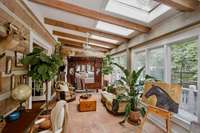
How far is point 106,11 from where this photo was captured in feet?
11.0

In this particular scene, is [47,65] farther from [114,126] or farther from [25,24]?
[114,126]

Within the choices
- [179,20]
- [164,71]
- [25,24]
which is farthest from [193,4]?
[25,24]

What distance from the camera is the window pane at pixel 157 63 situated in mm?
3922

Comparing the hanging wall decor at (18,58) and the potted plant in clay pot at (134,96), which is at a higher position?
the hanging wall decor at (18,58)

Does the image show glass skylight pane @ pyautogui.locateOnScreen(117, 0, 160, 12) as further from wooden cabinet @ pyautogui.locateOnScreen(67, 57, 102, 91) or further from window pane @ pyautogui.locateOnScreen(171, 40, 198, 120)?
wooden cabinet @ pyautogui.locateOnScreen(67, 57, 102, 91)

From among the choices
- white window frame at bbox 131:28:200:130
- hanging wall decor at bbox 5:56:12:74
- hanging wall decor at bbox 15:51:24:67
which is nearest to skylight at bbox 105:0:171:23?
white window frame at bbox 131:28:200:130

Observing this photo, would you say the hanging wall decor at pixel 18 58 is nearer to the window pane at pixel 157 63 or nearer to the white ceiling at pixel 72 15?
the white ceiling at pixel 72 15

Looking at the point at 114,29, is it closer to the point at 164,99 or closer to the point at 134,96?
the point at 134,96

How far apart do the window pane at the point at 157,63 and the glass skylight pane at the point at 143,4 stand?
120 cm

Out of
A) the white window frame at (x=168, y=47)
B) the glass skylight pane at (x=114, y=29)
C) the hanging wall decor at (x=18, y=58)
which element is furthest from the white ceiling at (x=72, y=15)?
the hanging wall decor at (x=18, y=58)

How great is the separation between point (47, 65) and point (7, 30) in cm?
102

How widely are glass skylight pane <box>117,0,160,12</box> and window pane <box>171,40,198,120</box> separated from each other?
1.03 meters

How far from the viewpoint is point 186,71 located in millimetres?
3154

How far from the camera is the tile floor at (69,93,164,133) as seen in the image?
341 cm
